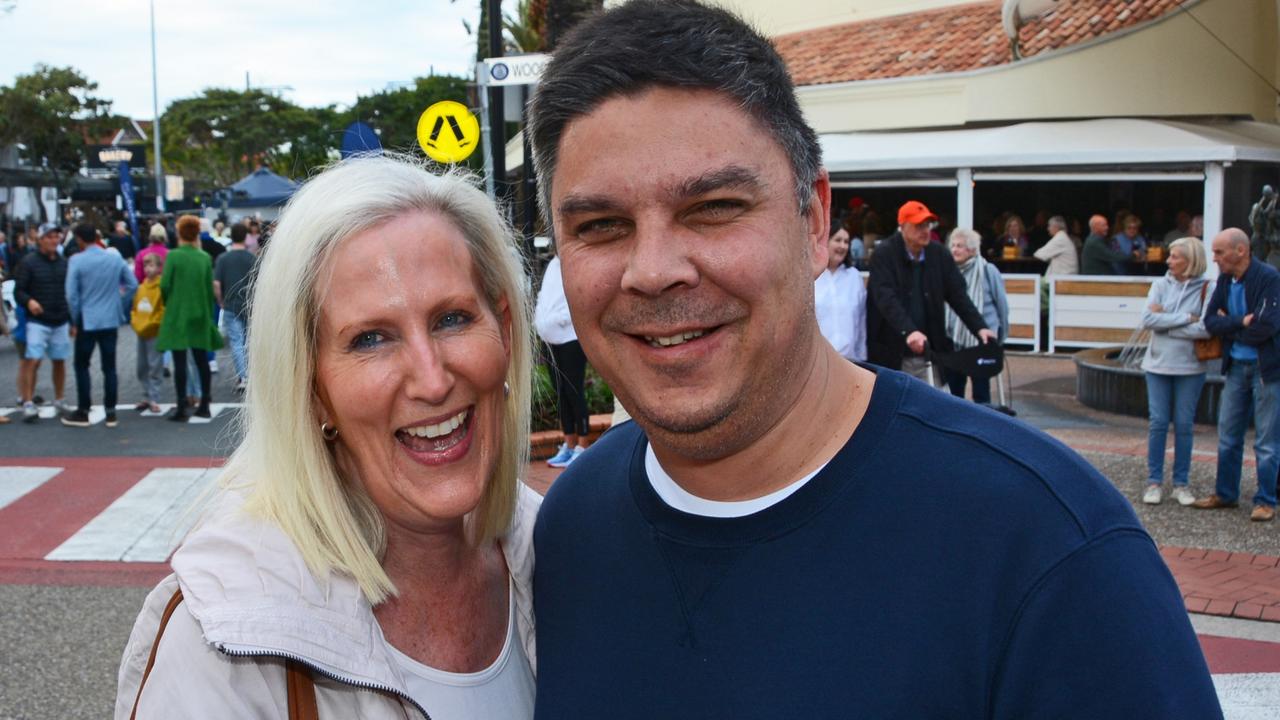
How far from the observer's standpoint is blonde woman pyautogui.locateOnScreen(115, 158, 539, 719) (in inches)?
77.1

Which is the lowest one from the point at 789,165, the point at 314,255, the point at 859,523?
the point at 859,523

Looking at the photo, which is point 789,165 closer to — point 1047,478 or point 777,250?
point 777,250

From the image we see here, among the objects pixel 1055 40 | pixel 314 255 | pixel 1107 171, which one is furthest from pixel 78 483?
pixel 1055 40

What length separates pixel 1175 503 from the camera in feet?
27.0

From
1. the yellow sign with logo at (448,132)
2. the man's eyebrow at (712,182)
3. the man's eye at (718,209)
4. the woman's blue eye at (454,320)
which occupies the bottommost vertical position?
the woman's blue eye at (454,320)

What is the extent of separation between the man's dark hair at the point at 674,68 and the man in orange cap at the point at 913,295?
656 centimetres

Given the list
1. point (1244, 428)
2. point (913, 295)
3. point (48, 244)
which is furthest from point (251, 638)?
point (48, 244)

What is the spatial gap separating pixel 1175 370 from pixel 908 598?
7378 mm

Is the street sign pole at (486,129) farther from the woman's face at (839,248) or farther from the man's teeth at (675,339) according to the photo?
the man's teeth at (675,339)

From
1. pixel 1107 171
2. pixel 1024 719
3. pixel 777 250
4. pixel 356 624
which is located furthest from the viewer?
pixel 1107 171

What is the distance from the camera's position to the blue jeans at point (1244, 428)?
25.8 ft

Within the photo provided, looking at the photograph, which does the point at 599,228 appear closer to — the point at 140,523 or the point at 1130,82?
the point at 140,523

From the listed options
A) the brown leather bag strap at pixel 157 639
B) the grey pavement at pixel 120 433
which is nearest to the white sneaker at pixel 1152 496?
the grey pavement at pixel 120 433

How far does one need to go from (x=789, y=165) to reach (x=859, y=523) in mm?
548
